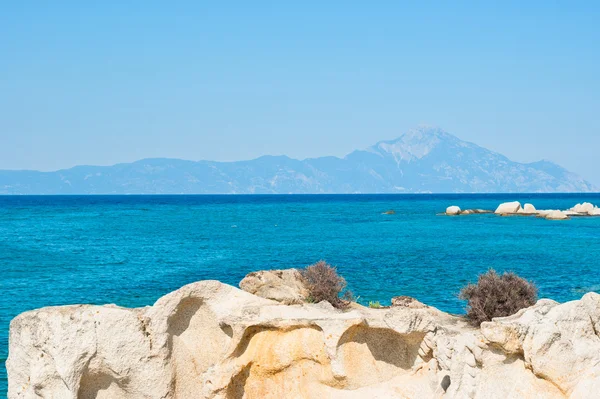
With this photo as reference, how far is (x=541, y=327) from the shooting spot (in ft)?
35.0

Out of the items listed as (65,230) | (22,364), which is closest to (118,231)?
(65,230)

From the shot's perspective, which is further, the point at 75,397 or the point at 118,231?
the point at 118,231

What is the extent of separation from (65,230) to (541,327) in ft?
262

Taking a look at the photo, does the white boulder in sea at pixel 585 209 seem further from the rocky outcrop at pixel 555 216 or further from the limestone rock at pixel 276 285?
the limestone rock at pixel 276 285

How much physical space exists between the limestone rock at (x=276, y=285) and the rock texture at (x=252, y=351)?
7742 millimetres

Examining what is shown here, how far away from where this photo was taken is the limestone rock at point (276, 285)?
2092 centimetres

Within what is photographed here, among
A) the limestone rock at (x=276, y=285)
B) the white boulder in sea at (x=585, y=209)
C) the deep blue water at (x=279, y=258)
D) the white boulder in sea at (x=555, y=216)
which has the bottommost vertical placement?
the deep blue water at (x=279, y=258)

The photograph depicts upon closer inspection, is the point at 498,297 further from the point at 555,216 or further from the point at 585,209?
the point at 585,209

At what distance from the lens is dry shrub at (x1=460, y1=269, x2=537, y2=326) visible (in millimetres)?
19656

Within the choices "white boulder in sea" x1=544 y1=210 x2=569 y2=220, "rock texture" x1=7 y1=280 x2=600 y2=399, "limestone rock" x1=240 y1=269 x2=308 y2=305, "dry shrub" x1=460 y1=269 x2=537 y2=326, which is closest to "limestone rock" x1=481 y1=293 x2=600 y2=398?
"rock texture" x1=7 y1=280 x2=600 y2=399

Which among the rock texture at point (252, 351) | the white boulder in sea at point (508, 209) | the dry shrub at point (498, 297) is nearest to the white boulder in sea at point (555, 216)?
the white boulder in sea at point (508, 209)

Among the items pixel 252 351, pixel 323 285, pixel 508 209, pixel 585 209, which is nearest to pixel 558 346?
pixel 252 351

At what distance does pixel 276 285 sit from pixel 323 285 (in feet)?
4.87

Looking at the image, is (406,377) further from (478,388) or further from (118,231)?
(118,231)
